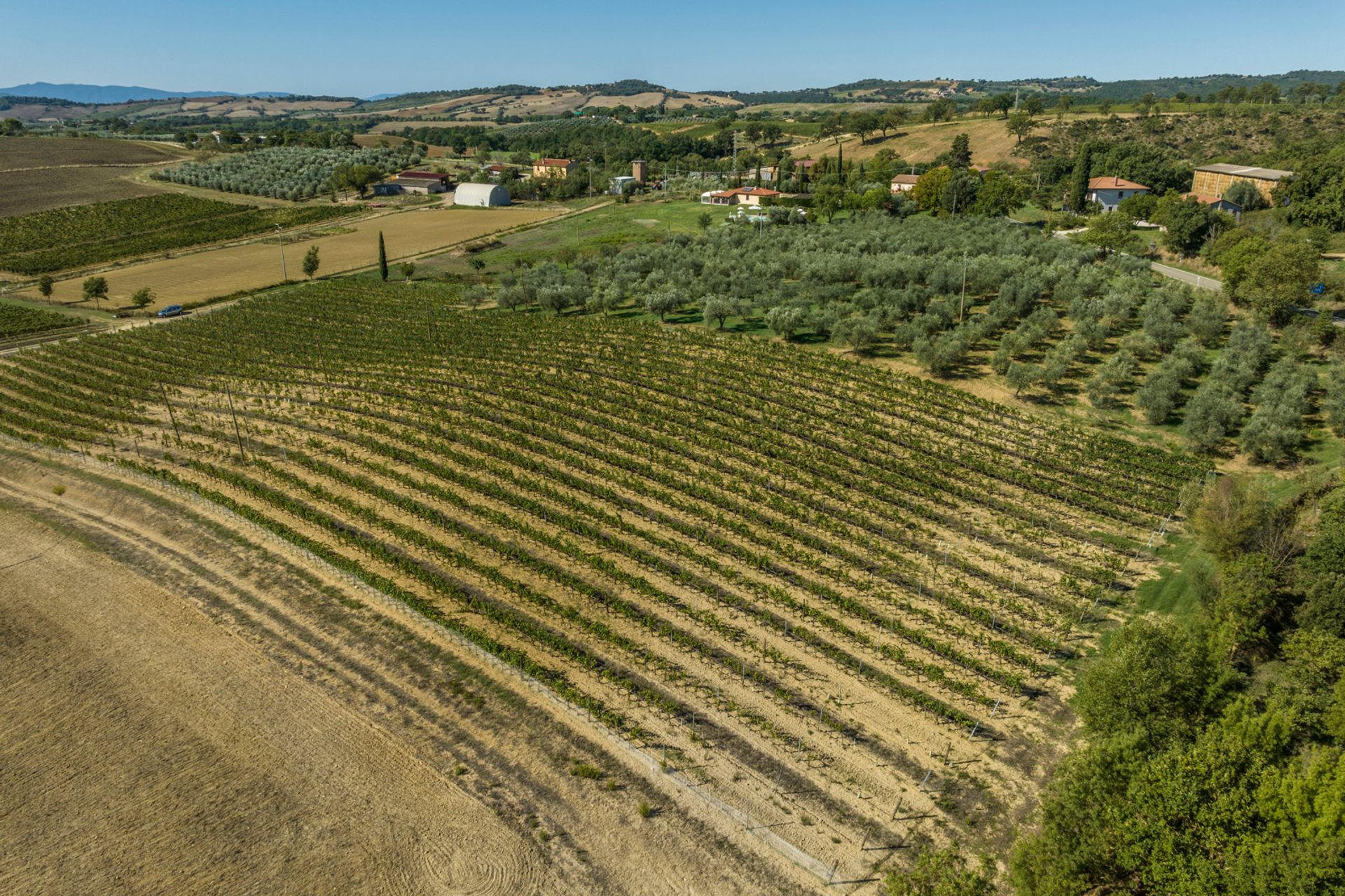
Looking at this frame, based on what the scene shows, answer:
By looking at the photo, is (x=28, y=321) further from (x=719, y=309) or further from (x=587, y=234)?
(x=719, y=309)

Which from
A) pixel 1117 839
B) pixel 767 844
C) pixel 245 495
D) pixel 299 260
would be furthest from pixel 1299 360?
pixel 299 260

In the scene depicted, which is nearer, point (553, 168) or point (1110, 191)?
point (1110, 191)

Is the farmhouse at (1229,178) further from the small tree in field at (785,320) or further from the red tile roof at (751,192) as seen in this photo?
the small tree in field at (785,320)

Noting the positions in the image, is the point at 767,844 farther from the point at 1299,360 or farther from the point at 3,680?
the point at 1299,360

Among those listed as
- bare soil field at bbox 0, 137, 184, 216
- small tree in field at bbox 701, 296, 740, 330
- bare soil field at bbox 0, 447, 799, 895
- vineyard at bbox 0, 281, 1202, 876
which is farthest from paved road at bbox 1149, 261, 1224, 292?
bare soil field at bbox 0, 137, 184, 216

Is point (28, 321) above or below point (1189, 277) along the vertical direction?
below

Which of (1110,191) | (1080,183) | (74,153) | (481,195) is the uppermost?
(74,153)

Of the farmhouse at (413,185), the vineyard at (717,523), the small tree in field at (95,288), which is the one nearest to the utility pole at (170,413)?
the vineyard at (717,523)

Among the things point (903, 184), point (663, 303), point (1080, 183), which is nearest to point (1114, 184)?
point (1080, 183)
